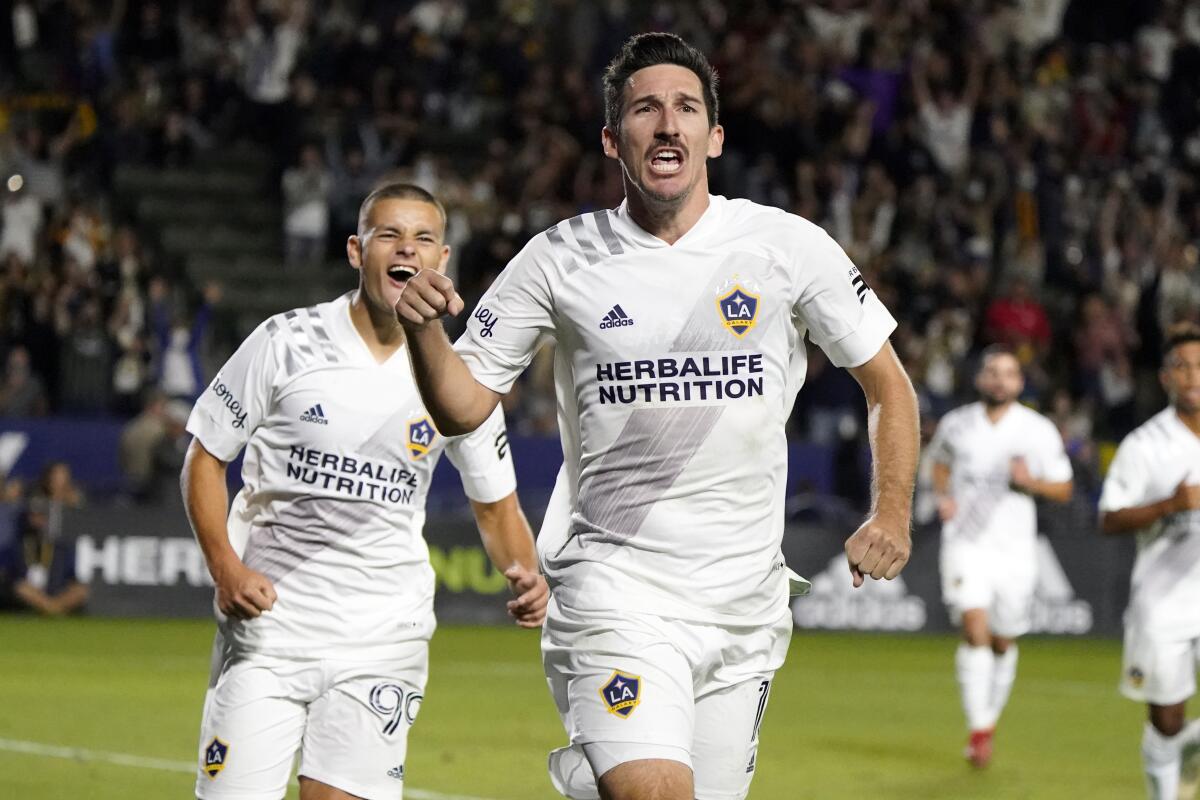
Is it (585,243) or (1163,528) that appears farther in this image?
(1163,528)

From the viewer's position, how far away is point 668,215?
5398 millimetres

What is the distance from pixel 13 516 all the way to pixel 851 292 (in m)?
15.7

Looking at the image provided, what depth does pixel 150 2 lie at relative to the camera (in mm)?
25297

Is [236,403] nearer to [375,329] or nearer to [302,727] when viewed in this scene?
[375,329]

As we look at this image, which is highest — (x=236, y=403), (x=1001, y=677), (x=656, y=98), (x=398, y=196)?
(x=656, y=98)

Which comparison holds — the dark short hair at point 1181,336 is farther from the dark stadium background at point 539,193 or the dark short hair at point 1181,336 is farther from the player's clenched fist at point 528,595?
the dark stadium background at point 539,193

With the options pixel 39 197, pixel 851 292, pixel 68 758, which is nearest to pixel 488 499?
pixel 851 292

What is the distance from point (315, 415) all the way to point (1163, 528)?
455 cm

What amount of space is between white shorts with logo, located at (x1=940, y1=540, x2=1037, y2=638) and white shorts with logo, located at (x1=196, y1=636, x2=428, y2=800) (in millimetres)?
7334

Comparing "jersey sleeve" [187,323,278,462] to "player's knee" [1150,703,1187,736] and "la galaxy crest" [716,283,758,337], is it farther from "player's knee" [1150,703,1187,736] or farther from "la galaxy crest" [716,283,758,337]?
"player's knee" [1150,703,1187,736]

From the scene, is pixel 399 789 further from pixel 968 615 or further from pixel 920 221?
pixel 920 221

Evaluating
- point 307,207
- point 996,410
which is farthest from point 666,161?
point 307,207

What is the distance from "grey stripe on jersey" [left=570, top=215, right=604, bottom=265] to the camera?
17.6 ft

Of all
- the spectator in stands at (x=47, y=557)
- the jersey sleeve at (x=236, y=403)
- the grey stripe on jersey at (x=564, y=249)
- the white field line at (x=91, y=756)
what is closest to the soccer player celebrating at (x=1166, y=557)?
the jersey sleeve at (x=236, y=403)
